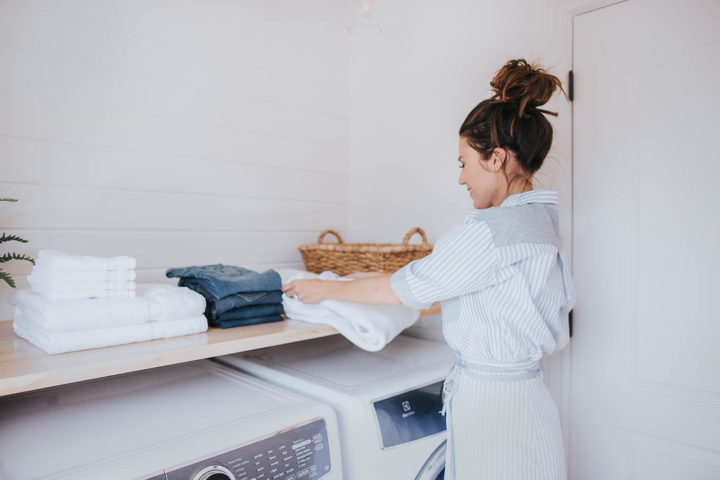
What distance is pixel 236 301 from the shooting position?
4.18 ft

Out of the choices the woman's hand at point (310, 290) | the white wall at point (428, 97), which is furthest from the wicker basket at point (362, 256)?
the woman's hand at point (310, 290)

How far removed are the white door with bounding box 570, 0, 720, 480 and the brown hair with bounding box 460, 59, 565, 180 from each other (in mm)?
486

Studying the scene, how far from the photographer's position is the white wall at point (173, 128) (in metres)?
1.45

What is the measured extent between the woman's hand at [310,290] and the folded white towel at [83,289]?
41cm

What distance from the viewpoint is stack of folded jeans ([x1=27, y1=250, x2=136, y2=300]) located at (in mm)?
1074

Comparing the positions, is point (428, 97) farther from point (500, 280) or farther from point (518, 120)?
point (500, 280)

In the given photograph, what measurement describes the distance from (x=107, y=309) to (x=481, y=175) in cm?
90

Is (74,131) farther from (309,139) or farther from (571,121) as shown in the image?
(571,121)

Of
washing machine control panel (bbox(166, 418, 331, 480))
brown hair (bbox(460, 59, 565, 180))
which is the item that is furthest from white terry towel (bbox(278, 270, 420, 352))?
brown hair (bbox(460, 59, 565, 180))

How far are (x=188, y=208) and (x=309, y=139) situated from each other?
25.0 inches

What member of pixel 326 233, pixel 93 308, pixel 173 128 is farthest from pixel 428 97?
pixel 93 308

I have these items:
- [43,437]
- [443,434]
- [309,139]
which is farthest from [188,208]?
[443,434]

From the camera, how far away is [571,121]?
1.69m

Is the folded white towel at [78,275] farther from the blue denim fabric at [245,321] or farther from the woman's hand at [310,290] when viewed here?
the woman's hand at [310,290]
